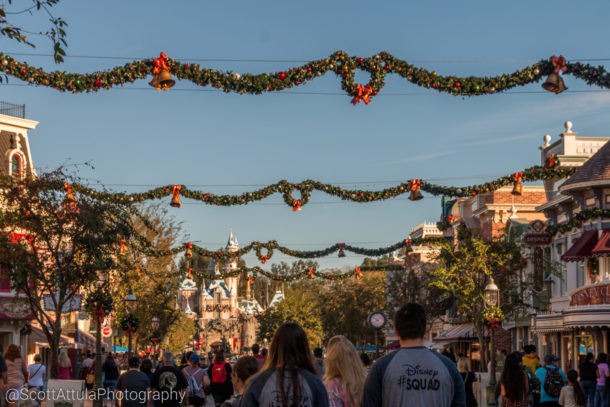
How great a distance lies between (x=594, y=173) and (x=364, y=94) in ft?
77.5

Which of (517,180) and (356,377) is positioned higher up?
(517,180)

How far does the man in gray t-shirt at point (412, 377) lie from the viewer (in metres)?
6.56

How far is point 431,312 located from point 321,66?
47.0 meters

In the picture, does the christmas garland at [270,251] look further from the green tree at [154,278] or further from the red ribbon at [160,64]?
the red ribbon at [160,64]

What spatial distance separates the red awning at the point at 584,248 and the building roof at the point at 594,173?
2075mm

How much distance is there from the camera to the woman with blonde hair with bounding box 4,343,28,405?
714 inches

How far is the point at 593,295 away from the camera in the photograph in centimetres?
3697

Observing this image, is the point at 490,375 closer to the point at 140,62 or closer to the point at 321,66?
the point at 321,66

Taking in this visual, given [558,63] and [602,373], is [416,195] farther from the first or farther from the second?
[558,63]

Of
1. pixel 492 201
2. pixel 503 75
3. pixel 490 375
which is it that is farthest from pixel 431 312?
pixel 503 75

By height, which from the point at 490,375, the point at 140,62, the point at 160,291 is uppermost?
the point at 140,62

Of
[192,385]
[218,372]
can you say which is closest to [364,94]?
[218,372]

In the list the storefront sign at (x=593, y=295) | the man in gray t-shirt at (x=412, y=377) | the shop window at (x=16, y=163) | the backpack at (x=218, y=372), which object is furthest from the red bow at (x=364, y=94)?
the shop window at (x=16, y=163)

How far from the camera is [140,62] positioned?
15.9 metres
